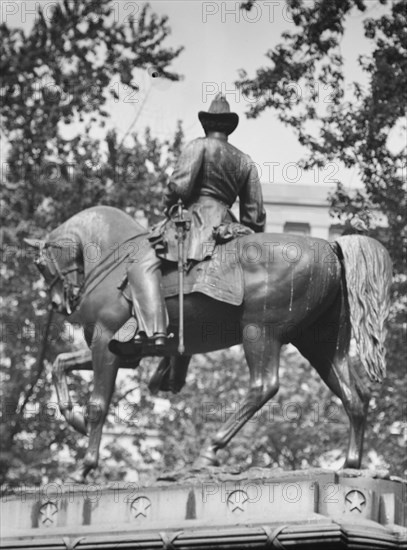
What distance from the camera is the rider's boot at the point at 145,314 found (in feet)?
51.8

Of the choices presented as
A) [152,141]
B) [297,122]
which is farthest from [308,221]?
[297,122]

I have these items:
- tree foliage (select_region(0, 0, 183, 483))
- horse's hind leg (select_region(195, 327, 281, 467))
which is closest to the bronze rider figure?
horse's hind leg (select_region(195, 327, 281, 467))

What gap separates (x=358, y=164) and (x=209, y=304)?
10017mm

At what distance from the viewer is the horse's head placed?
666 inches

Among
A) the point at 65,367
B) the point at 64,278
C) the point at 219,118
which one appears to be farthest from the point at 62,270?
the point at 219,118

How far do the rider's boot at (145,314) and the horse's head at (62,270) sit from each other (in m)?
0.93

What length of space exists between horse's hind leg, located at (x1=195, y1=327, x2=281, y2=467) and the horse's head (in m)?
2.23

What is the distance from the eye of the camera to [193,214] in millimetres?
16375

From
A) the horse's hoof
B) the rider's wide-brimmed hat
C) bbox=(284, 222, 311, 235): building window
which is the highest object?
bbox=(284, 222, 311, 235): building window

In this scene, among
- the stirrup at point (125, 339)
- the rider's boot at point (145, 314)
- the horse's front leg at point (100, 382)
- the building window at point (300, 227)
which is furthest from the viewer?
the building window at point (300, 227)

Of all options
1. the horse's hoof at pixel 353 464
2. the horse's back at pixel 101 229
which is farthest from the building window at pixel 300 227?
the horse's hoof at pixel 353 464

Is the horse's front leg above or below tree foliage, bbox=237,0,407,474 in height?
below

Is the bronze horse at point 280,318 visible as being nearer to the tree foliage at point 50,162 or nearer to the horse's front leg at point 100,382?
the horse's front leg at point 100,382

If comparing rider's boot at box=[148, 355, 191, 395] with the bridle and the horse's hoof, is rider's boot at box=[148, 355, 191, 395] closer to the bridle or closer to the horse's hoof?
the bridle
